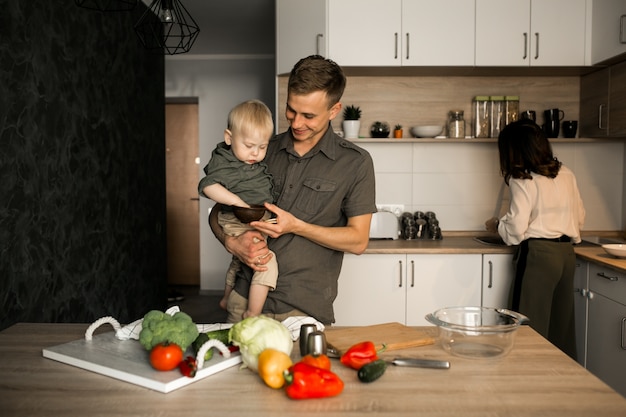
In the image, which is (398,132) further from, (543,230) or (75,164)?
(75,164)

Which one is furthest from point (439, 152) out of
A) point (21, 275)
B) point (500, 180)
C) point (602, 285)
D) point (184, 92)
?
point (184, 92)

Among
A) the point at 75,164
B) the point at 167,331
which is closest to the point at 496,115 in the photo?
the point at 75,164

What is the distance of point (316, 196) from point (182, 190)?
204 inches

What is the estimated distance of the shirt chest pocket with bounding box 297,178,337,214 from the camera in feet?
6.95

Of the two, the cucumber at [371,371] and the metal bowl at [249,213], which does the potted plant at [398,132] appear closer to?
the metal bowl at [249,213]

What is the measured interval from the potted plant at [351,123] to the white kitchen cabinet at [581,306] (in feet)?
5.22

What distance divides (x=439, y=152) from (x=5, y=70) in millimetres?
2763

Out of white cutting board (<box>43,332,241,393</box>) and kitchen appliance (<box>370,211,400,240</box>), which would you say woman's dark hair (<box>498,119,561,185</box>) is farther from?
white cutting board (<box>43,332,241,393</box>)

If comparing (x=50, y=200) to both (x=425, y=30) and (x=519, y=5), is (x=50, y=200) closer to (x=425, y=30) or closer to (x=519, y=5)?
Answer: (x=425, y=30)

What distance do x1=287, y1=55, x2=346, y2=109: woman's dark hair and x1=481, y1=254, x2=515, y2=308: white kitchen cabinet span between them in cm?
206

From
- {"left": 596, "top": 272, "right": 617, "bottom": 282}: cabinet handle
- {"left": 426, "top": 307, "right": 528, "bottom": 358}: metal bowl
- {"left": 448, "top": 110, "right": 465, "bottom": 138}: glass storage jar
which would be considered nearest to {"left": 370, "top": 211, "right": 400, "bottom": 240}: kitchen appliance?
{"left": 448, "top": 110, "right": 465, "bottom": 138}: glass storage jar

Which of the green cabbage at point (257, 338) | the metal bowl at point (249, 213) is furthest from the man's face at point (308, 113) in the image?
the green cabbage at point (257, 338)

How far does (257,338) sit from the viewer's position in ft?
4.69

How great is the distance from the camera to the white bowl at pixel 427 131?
409 centimetres
